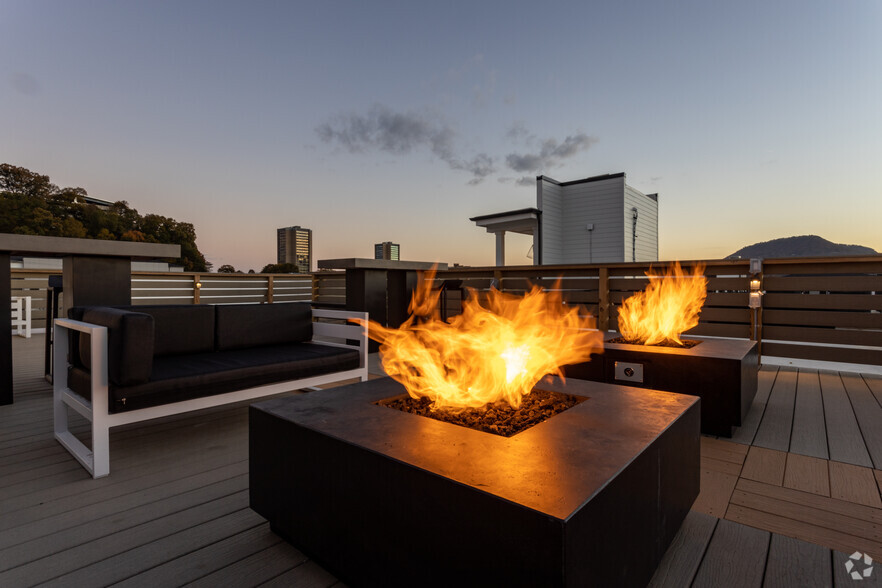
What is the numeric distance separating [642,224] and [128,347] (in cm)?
1019

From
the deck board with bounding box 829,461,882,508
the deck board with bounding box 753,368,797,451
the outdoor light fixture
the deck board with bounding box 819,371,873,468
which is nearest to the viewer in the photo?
the deck board with bounding box 829,461,882,508

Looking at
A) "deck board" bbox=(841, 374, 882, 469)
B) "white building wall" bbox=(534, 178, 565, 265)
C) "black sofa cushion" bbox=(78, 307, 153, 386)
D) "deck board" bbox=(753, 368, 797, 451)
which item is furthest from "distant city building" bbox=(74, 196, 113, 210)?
"deck board" bbox=(841, 374, 882, 469)

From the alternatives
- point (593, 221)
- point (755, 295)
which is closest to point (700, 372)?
point (755, 295)

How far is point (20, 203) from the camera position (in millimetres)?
19922

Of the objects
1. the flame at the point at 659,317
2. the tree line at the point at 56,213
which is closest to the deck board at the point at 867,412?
the flame at the point at 659,317

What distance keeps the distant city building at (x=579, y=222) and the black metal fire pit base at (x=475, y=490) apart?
7492 millimetres

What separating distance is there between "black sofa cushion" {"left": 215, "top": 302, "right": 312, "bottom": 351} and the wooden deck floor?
57 cm

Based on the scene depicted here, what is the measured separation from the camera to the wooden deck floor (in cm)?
124

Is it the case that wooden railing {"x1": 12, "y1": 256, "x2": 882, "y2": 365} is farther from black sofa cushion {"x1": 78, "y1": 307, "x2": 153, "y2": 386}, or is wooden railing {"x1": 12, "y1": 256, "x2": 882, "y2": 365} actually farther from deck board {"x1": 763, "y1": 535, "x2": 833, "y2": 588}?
black sofa cushion {"x1": 78, "y1": 307, "x2": 153, "y2": 386}

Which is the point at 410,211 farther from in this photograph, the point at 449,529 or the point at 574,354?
the point at 449,529

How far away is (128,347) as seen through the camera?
6.12 feet

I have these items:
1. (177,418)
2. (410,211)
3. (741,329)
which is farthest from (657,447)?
(410,211)

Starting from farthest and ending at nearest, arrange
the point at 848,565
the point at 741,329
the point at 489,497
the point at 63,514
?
the point at 741,329 → the point at 63,514 → the point at 848,565 → the point at 489,497

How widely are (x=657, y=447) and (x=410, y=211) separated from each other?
30.2ft
